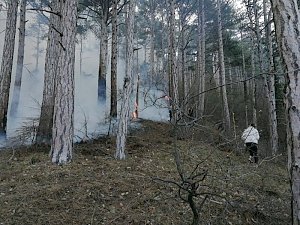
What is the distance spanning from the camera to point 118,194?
5332mm

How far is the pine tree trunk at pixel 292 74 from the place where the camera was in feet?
11.1

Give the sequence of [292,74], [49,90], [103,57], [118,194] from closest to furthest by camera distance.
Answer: [292,74]
[118,194]
[49,90]
[103,57]

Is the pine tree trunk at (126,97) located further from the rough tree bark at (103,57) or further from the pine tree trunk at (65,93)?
the rough tree bark at (103,57)

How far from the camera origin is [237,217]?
195 inches

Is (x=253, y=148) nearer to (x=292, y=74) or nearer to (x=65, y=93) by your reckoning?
(x=65, y=93)

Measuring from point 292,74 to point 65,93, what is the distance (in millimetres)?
4862

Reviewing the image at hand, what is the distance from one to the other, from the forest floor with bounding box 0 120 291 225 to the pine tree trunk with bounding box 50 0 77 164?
1.21 ft

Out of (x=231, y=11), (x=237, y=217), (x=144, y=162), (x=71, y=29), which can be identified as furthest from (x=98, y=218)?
(x=231, y=11)

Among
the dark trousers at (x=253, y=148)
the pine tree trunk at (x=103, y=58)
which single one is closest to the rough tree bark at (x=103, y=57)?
the pine tree trunk at (x=103, y=58)

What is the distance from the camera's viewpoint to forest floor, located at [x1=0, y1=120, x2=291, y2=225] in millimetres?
4461

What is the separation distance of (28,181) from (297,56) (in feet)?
16.7

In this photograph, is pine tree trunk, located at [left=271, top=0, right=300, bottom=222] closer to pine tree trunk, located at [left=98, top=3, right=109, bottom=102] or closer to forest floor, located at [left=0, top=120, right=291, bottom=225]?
forest floor, located at [left=0, top=120, right=291, bottom=225]

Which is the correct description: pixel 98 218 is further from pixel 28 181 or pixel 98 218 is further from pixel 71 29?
pixel 71 29

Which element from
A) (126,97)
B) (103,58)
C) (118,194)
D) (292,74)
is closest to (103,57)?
(103,58)
